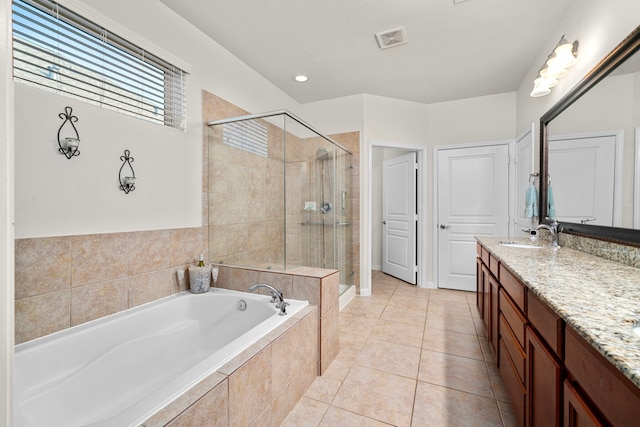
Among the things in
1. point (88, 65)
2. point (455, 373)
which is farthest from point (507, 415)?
point (88, 65)

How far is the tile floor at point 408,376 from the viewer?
153 centimetres

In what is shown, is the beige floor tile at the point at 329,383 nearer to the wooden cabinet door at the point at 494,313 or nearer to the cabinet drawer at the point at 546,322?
the wooden cabinet door at the point at 494,313

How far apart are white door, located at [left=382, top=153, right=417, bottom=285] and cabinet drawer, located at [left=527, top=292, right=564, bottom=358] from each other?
9.34ft

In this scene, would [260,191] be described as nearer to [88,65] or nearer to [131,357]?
[88,65]

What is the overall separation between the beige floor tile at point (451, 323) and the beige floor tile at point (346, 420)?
136 cm

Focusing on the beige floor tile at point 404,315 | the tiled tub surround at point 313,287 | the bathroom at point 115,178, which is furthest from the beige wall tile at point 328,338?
the bathroom at point 115,178

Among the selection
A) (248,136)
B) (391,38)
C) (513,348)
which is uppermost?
(391,38)

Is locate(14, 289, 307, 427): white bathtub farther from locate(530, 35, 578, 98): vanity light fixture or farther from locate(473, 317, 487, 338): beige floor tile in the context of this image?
locate(530, 35, 578, 98): vanity light fixture

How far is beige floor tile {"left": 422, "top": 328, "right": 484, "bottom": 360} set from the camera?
219 cm

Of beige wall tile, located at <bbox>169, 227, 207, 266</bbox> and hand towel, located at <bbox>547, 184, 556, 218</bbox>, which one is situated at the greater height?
hand towel, located at <bbox>547, 184, 556, 218</bbox>

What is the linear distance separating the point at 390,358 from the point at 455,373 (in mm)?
435

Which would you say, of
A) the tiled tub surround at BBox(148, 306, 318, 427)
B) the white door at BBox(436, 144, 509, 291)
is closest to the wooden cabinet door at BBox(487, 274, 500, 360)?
the tiled tub surround at BBox(148, 306, 318, 427)

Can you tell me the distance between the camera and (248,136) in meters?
2.50

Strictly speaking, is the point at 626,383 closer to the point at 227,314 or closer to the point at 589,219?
the point at 589,219
